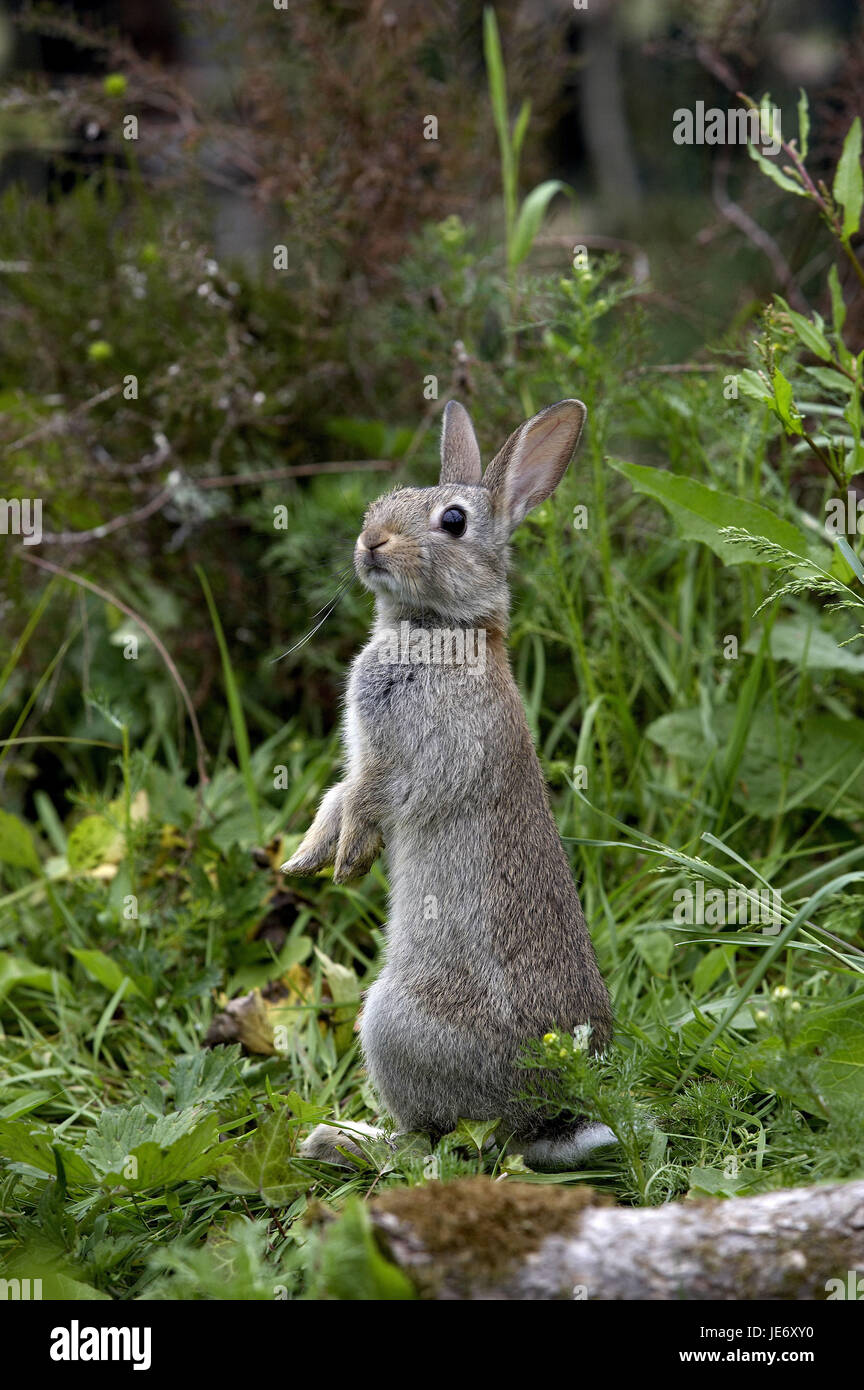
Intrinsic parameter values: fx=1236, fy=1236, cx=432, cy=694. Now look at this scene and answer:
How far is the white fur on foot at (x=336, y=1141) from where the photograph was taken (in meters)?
3.87

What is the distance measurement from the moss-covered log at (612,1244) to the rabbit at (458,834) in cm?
83

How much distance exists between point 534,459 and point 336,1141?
2361 millimetres

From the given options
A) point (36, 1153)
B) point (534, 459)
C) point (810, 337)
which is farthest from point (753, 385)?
point (36, 1153)

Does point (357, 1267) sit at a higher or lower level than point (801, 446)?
lower

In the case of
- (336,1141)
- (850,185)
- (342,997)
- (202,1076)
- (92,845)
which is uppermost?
(850,185)

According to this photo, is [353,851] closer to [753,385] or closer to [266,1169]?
[266,1169]


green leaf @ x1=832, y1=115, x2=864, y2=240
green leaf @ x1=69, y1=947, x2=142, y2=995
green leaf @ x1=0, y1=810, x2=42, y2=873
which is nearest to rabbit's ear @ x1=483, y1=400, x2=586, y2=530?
green leaf @ x1=832, y1=115, x2=864, y2=240

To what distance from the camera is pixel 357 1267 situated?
8.21 ft

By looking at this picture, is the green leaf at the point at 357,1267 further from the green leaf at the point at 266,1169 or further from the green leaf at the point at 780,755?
the green leaf at the point at 780,755

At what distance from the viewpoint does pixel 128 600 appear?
6.54 metres

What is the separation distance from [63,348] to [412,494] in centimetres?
328

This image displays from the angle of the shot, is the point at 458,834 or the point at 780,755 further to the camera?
the point at 780,755

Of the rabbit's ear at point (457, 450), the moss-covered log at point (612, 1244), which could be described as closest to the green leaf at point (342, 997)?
the moss-covered log at point (612, 1244)

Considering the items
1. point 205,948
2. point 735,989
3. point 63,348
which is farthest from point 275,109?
point 735,989
